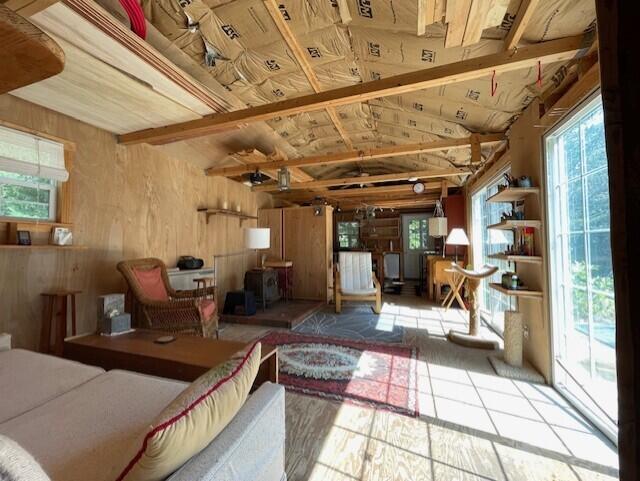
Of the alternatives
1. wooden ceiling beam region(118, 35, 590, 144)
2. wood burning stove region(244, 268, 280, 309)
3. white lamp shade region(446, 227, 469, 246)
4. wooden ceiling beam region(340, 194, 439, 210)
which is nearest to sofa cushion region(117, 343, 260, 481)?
wooden ceiling beam region(118, 35, 590, 144)

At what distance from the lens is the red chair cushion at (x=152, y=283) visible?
293cm

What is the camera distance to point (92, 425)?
3.43 ft

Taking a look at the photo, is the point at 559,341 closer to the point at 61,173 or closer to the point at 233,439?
the point at 233,439

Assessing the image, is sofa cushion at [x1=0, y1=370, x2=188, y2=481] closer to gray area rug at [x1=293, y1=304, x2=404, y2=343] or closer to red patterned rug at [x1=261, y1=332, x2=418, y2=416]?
red patterned rug at [x1=261, y1=332, x2=418, y2=416]

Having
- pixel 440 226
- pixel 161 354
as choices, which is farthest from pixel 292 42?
pixel 440 226

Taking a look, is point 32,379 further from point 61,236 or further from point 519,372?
point 519,372

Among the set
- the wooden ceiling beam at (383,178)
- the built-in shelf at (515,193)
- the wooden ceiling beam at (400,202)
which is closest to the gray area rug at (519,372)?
the built-in shelf at (515,193)

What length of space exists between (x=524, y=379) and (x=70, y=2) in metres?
3.87

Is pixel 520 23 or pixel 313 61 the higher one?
pixel 313 61

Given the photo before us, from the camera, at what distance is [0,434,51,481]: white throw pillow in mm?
413

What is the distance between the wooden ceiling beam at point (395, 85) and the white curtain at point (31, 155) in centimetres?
70

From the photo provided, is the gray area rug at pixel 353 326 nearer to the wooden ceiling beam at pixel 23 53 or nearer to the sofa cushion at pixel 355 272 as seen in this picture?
the sofa cushion at pixel 355 272

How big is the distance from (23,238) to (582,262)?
4229 millimetres

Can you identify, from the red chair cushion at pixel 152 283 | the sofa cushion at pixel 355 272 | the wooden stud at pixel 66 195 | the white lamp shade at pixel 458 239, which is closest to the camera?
the wooden stud at pixel 66 195
